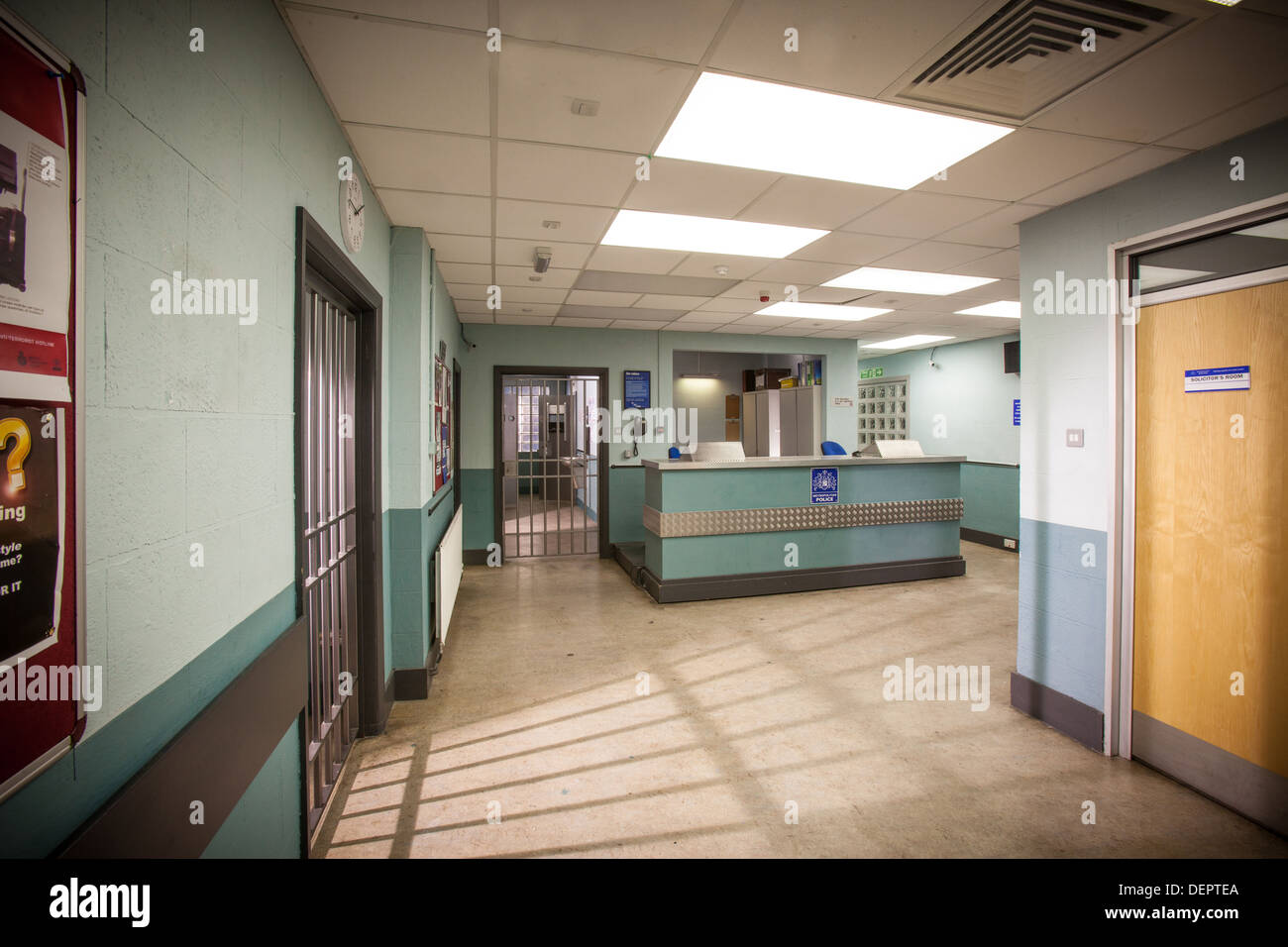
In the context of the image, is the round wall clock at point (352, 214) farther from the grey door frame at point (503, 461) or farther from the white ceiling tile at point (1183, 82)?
the grey door frame at point (503, 461)

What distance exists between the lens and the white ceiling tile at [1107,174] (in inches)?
99.7

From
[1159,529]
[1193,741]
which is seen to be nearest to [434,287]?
[1159,529]

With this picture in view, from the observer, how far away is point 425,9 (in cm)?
168

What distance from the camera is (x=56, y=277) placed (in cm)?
83

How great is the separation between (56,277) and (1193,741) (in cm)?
404

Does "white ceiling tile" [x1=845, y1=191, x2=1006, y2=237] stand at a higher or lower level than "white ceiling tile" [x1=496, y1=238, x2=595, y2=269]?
lower

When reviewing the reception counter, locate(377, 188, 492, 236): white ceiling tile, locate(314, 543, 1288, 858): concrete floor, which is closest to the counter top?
the reception counter

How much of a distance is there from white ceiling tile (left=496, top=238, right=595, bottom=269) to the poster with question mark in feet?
10.6

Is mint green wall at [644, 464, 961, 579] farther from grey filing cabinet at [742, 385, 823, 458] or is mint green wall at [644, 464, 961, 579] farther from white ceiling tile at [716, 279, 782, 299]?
grey filing cabinet at [742, 385, 823, 458]

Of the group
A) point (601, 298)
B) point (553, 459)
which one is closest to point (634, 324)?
point (601, 298)

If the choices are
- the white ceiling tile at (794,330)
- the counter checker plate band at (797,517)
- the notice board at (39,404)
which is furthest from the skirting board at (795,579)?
the notice board at (39,404)

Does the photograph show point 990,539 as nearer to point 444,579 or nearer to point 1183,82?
point 1183,82

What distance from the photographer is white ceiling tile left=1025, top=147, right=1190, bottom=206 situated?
2531 millimetres
